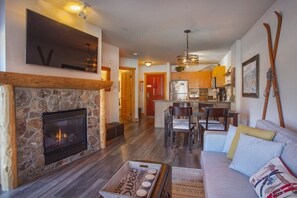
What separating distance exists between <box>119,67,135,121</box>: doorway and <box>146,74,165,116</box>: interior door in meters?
1.29

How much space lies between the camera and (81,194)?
6.85 feet

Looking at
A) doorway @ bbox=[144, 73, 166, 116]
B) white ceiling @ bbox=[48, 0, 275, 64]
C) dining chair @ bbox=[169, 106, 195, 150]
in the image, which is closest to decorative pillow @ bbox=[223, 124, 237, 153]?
dining chair @ bbox=[169, 106, 195, 150]

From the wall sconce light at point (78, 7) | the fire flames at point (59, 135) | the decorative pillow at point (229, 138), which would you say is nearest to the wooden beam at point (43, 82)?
the fire flames at point (59, 135)

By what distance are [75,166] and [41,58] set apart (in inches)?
66.5

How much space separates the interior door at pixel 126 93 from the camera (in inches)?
288

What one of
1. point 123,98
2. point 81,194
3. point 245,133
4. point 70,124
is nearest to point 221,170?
point 245,133

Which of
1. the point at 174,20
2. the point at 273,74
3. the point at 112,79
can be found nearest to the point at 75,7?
the point at 174,20

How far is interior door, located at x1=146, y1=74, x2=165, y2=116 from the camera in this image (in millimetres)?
8523

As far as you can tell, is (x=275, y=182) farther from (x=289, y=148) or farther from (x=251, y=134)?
(x=251, y=134)

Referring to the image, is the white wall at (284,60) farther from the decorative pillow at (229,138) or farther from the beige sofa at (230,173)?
the decorative pillow at (229,138)

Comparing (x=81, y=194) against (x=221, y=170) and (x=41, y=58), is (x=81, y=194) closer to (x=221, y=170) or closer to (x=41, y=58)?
(x=221, y=170)

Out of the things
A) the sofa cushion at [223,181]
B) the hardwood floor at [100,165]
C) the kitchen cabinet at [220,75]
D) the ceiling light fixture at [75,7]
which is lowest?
the hardwood floor at [100,165]

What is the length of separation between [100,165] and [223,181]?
6.50 feet

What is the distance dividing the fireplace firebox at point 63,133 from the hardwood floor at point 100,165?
0.72ft
